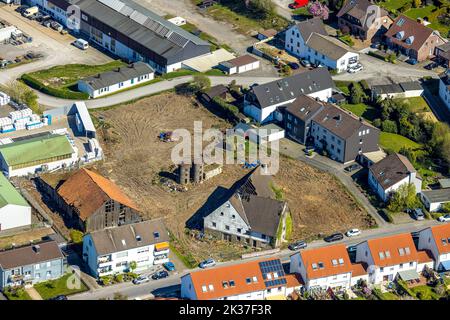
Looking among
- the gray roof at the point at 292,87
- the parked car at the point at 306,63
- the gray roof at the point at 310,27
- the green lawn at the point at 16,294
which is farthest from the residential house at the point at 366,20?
the green lawn at the point at 16,294

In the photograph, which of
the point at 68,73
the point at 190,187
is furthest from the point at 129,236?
the point at 68,73

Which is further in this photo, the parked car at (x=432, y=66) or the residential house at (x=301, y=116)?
the parked car at (x=432, y=66)

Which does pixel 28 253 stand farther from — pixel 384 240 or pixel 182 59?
pixel 182 59

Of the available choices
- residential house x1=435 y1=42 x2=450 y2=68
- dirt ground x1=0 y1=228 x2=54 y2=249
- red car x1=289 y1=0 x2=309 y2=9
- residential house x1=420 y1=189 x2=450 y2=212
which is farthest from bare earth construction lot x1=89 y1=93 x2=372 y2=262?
residential house x1=435 y1=42 x2=450 y2=68

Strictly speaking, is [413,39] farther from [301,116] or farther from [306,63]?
[301,116]

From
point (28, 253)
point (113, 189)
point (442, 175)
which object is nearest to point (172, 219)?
point (113, 189)

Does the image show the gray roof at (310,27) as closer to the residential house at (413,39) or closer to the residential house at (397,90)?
the residential house at (413,39)
